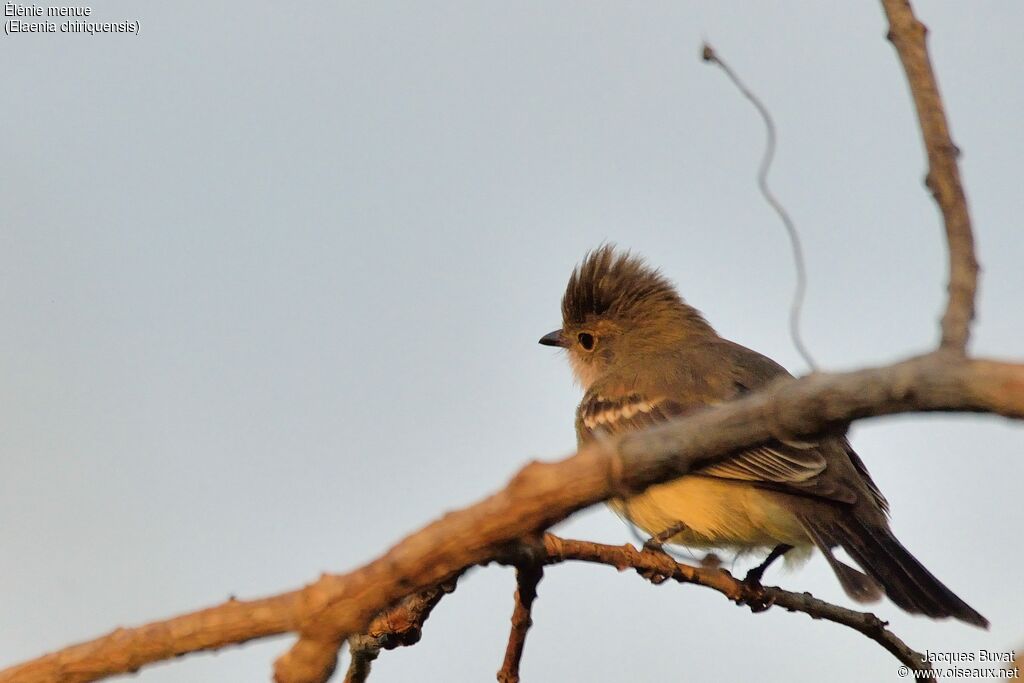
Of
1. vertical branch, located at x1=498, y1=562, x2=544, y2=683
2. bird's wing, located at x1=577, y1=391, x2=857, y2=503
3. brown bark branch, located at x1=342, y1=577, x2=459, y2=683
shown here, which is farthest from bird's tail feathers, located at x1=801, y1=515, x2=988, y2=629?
brown bark branch, located at x1=342, y1=577, x2=459, y2=683

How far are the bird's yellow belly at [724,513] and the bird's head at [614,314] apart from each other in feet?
6.81

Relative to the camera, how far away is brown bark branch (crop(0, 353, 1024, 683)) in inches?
87.8

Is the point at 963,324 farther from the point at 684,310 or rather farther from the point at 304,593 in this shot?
the point at 684,310

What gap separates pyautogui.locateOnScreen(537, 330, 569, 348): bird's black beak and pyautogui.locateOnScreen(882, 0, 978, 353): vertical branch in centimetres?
582

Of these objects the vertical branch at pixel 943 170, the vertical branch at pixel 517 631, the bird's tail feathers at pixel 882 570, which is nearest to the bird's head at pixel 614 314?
the bird's tail feathers at pixel 882 570

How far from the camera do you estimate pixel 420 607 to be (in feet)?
13.8

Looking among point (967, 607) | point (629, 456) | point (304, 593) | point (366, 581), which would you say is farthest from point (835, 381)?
point (967, 607)

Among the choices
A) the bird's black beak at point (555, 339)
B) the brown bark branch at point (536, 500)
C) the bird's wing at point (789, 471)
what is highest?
the bird's black beak at point (555, 339)

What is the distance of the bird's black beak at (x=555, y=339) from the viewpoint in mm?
9125

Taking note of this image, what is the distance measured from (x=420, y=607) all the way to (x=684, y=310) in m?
5.24

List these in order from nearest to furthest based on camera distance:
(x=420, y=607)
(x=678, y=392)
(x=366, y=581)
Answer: (x=366, y=581) → (x=420, y=607) → (x=678, y=392)

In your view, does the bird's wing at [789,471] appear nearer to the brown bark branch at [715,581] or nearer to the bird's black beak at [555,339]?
the brown bark branch at [715,581]

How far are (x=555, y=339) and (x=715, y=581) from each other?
4.03 m

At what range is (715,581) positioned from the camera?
531 centimetres
